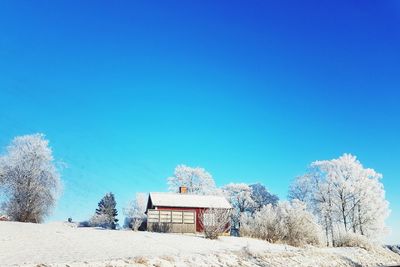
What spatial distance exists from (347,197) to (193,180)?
888 inches

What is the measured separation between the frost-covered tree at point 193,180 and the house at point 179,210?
12.2 m

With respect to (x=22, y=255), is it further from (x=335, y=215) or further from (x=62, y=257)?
(x=335, y=215)

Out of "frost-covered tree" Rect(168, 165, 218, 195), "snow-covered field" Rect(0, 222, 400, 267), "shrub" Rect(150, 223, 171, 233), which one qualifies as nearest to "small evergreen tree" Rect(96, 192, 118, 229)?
"frost-covered tree" Rect(168, 165, 218, 195)

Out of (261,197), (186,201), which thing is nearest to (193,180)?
(261,197)

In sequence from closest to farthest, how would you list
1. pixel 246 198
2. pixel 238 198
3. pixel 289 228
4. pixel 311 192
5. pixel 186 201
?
pixel 289 228
pixel 186 201
pixel 311 192
pixel 246 198
pixel 238 198

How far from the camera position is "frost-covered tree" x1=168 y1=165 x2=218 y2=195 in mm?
54688

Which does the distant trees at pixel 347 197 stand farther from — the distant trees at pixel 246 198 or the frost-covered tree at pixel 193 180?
the frost-covered tree at pixel 193 180

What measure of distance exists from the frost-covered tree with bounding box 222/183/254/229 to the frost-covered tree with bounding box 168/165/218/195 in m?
4.56

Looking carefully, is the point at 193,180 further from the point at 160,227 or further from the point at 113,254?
the point at 113,254

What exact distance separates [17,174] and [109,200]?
37.7 meters

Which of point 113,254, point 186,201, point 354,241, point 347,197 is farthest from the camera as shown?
point 347,197

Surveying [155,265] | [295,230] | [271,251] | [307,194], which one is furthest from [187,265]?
[307,194]

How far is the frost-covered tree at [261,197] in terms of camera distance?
5815 centimetres

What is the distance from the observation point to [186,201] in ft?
133
